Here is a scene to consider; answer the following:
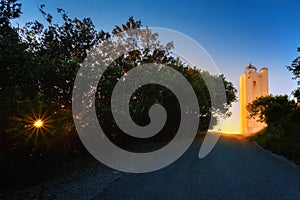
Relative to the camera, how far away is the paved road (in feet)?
18.1

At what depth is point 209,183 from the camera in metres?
6.54

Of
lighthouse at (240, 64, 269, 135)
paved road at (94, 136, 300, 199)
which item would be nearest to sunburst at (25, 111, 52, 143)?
paved road at (94, 136, 300, 199)

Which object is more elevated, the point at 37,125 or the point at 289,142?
the point at 37,125

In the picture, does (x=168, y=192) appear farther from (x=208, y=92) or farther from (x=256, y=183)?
(x=208, y=92)

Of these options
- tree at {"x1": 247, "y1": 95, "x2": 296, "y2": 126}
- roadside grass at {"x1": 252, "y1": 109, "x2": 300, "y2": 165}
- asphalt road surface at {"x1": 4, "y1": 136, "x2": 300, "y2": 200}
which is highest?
tree at {"x1": 247, "y1": 95, "x2": 296, "y2": 126}

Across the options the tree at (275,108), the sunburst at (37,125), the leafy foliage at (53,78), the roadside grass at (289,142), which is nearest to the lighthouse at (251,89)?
the tree at (275,108)

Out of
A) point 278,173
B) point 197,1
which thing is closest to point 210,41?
point 197,1

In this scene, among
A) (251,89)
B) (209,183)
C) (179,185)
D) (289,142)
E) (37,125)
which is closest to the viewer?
(179,185)

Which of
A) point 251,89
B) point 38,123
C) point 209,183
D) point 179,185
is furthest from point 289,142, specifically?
point 251,89

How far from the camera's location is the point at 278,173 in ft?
26.5

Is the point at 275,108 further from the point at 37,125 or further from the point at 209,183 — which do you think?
the point at 37,125

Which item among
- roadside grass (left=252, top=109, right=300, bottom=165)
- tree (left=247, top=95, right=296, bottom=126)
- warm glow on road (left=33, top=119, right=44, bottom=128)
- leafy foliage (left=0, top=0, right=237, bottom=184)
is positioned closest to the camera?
leafy foliage (left=0, top=0, right=237, bottom=184)

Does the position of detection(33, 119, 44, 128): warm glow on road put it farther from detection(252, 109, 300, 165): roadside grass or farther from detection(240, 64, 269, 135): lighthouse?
detection(240, 64, 269, 135): lighthouse

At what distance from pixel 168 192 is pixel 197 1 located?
12604 mm
